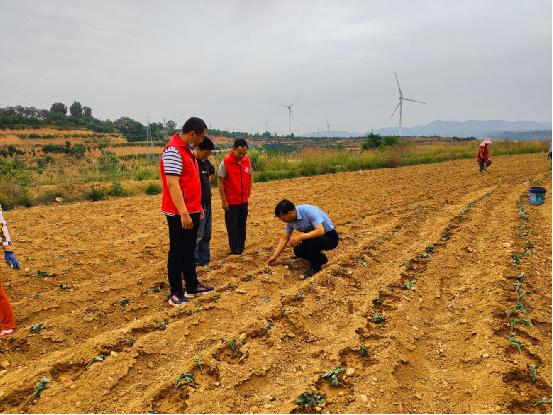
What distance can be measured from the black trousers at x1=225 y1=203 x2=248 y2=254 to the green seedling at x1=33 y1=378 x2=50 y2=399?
3114mm

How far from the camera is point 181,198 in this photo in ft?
12.2

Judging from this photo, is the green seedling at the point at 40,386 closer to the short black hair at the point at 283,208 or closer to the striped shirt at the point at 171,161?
the striped shirt at the point at 171,161

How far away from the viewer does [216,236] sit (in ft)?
23.5

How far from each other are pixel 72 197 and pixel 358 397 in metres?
10.6

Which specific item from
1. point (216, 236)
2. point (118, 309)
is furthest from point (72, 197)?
point (118, 309)

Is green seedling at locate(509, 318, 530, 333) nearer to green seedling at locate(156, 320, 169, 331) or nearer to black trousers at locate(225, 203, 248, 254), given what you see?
green seedling at locate(156, 320, 169, 331)

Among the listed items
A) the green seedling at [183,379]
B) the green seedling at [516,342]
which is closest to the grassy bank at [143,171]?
the green seedling at [183,379]

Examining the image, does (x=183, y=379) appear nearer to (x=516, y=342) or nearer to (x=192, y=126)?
(x=192, y=126)

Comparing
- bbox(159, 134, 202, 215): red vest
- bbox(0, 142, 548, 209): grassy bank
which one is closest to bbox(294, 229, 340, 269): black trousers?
bbox(159, 134, 202, 215): red vest

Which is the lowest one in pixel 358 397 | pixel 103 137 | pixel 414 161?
pixel 358 397

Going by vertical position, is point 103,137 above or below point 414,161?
above

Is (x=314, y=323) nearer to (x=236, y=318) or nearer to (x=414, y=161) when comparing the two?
(x=236, y=318)

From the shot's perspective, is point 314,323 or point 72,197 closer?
point 314,323

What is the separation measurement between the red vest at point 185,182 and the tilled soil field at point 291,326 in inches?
41.2
